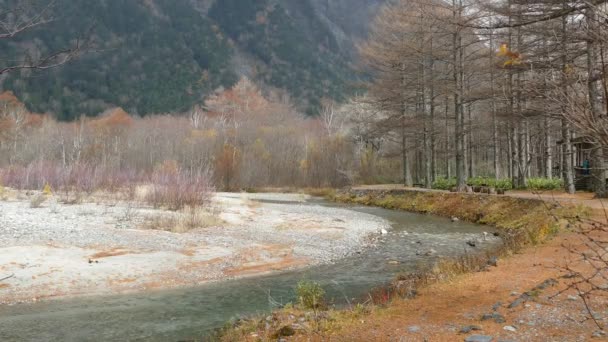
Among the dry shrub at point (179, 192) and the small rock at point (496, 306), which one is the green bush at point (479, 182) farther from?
the small rock at point (496, 306)

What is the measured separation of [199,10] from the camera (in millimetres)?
135750

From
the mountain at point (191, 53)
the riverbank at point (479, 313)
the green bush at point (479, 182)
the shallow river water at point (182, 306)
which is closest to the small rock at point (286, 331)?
the riverbank at point (479, 313)

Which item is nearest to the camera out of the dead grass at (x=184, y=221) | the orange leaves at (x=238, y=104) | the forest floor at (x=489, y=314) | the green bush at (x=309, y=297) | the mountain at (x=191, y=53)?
the forest floor at (x=489, y=314)

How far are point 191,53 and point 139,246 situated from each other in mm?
107869

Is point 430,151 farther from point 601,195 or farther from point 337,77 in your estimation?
point 337,77

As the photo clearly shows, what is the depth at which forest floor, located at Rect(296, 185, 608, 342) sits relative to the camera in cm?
522

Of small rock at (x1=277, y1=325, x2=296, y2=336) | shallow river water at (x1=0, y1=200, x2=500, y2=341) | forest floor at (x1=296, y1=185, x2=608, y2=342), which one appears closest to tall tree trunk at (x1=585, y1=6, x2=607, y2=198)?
forest floor at (x1=296, y1=185, x2=608, y2=342)

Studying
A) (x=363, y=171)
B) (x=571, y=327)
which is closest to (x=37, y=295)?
(x=571, y=327)

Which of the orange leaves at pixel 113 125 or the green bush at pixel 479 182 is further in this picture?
the orange leaves at pixel 113 125

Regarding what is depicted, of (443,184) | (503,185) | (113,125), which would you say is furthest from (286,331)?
(113,125)

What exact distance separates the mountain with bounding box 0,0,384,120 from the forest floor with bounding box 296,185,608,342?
8611cm

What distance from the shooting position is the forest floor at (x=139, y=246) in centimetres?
991

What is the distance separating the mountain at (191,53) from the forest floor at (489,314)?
86.1 m

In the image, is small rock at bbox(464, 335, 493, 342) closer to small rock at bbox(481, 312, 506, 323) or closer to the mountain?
small rock at bbox(481, 312, 506, 323)
